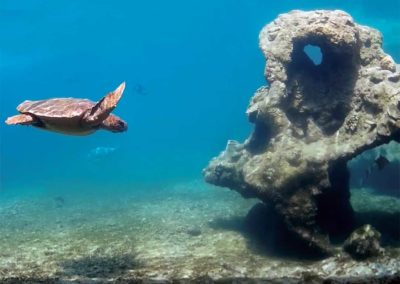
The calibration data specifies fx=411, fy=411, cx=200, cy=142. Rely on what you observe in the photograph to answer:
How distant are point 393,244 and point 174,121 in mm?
145223

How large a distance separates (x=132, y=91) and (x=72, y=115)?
189 feet

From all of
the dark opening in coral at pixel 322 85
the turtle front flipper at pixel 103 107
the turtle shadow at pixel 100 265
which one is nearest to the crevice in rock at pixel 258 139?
the dark opening in coral at pixel 322 85

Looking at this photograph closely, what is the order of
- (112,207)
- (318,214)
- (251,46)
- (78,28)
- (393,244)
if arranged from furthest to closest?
1. (251,46)
2. (78,28)
3. (112,207)
4. (318,214)
5. (393,244)

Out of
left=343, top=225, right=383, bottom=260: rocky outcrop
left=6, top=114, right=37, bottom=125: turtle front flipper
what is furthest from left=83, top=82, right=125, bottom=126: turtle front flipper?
left=343, top=225, right=383, bottom=260: rocky outcrop

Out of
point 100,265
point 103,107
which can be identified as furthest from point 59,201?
point 103,107

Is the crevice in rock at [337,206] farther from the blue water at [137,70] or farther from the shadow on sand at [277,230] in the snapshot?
the blue water at [137,70]

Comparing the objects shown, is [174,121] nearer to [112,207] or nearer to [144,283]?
[112,207]

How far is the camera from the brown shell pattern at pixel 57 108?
582 centimetres

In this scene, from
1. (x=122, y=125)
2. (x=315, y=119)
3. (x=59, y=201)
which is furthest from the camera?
(x=59, y=201)

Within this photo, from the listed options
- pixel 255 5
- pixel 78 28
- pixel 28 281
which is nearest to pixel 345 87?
pixel 28 281

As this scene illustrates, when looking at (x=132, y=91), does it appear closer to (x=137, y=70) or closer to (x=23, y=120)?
(x=137, y=70)

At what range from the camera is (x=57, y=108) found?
600 centimetres

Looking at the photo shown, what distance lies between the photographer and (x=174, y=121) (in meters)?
152

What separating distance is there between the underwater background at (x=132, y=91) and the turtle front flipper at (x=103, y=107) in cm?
326
